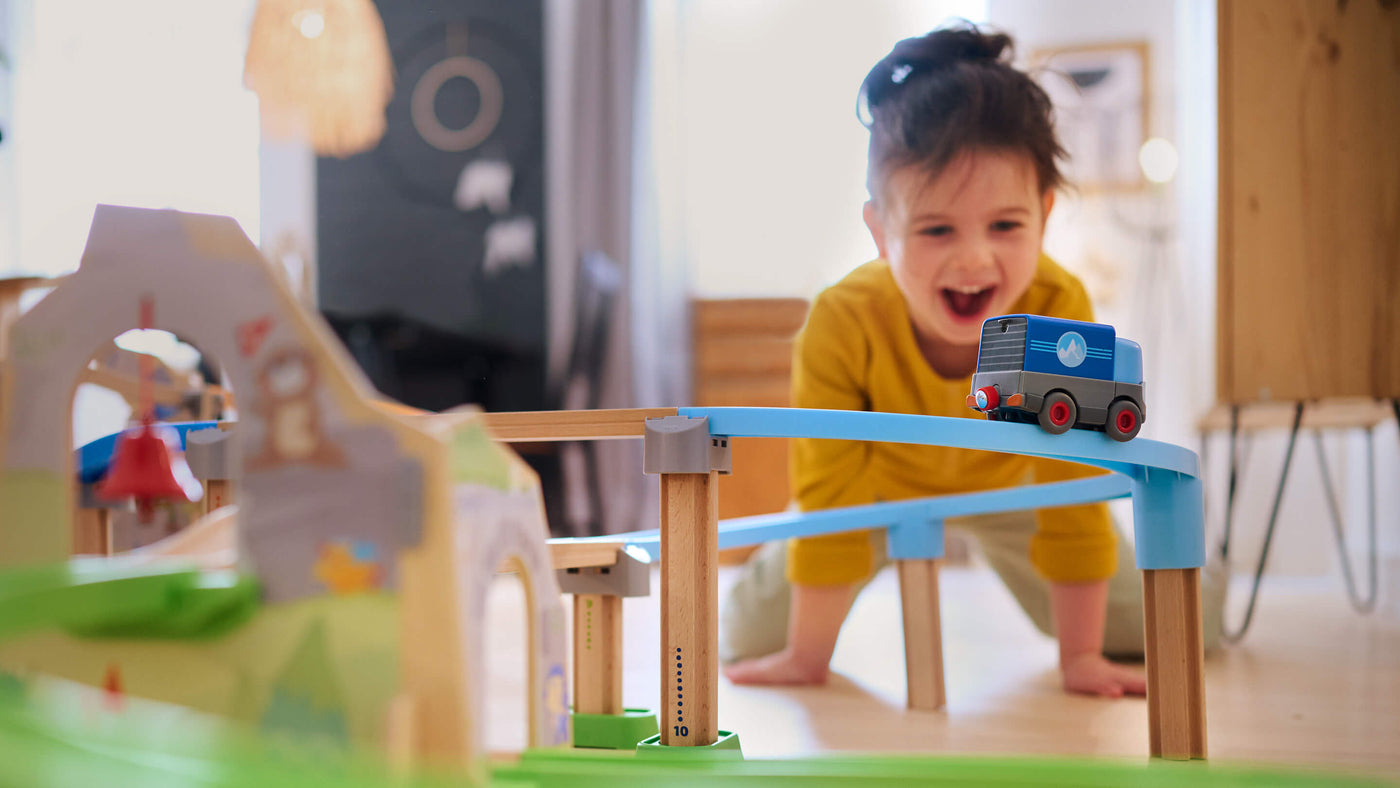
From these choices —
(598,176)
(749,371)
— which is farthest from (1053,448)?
(598,176)

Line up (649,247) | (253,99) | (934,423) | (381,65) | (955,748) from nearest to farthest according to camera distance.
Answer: (934,423) → (955,748) → (253,99) → (381,65) → (649,247)

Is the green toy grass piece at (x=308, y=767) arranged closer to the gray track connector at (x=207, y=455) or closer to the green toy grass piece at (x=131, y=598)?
the green toy grass piece at (x=131, y=598)

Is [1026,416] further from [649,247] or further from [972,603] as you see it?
[649,247]

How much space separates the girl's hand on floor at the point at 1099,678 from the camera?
40.9 inches

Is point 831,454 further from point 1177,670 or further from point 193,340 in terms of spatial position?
point 193,340

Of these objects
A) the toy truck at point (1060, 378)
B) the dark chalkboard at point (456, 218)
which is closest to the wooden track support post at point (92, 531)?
the toy truck at point (1060, 378)

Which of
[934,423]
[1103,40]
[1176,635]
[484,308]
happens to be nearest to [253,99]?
[484,308]

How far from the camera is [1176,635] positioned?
655 mm

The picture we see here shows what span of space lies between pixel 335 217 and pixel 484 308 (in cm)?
34

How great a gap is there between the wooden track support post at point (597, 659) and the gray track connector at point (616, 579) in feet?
0.03

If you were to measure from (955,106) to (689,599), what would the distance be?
2.22 ft

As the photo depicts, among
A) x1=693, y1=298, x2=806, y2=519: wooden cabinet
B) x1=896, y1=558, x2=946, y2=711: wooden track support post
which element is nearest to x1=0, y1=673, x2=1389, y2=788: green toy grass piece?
x1=896, y1=558, x2=946, y2=711: wooden track support post

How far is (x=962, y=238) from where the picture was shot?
1.11 m

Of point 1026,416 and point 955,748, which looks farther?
point 955,748
